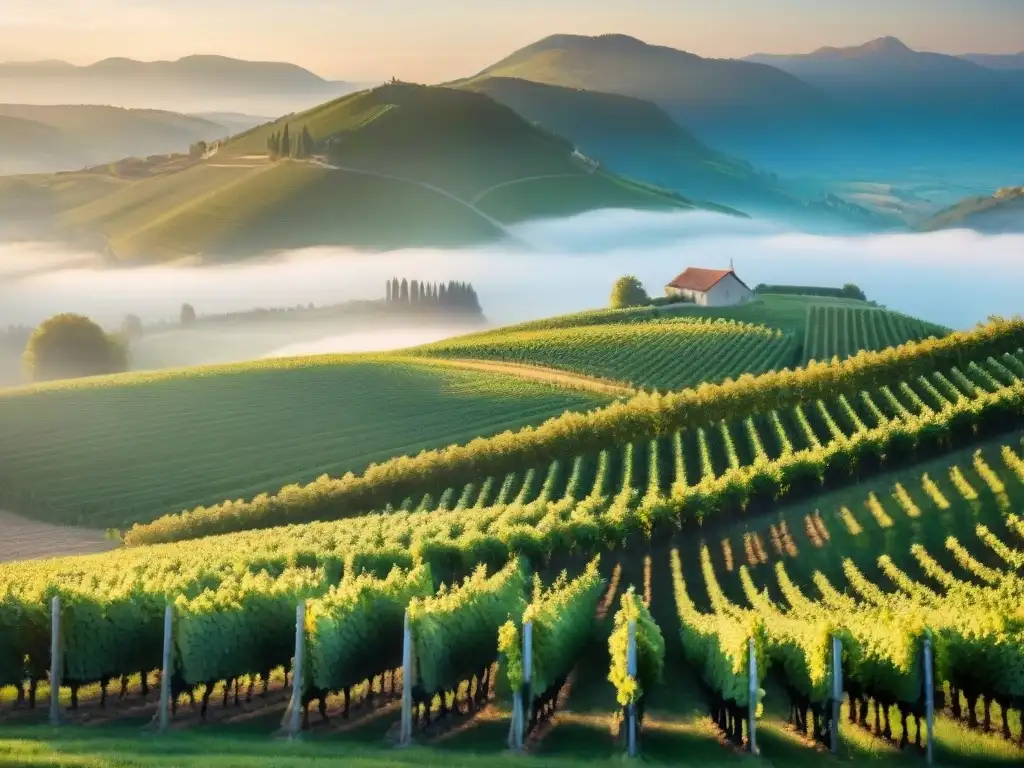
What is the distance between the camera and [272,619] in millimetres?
19312

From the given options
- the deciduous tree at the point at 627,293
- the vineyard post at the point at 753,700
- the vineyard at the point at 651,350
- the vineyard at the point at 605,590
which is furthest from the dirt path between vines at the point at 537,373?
the vineyard post at the point at 753,700

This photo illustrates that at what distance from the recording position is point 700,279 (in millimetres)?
102250

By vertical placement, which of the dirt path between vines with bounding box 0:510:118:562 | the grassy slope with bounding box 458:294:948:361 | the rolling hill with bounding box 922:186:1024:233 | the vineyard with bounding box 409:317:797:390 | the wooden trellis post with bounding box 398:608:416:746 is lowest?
the dirt path between vines with bounding box 0:510:118:562

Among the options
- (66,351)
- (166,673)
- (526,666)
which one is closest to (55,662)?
(166,673)

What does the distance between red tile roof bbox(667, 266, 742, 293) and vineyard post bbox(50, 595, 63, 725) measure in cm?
8481

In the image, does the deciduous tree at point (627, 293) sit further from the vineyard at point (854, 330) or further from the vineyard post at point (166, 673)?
the vineyard post at point (166, 673)

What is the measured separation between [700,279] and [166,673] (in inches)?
3500

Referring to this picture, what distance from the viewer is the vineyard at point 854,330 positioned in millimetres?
77562

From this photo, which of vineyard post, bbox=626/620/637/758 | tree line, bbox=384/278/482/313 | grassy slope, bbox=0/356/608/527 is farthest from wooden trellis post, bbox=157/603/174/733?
tree line, bbox=384/278/482/313

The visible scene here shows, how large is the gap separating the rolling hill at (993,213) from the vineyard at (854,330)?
3483 inches

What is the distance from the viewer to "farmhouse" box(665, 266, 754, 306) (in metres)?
98.9

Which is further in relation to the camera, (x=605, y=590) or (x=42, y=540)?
(x=42, y=540)

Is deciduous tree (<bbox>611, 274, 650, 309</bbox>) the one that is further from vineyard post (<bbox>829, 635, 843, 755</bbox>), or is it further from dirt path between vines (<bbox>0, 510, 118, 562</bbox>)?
vineyard post (<bbox>829, 635, 843, 755</bbox>)

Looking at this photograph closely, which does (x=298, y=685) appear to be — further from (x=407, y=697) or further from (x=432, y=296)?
(x=432, y=296)
